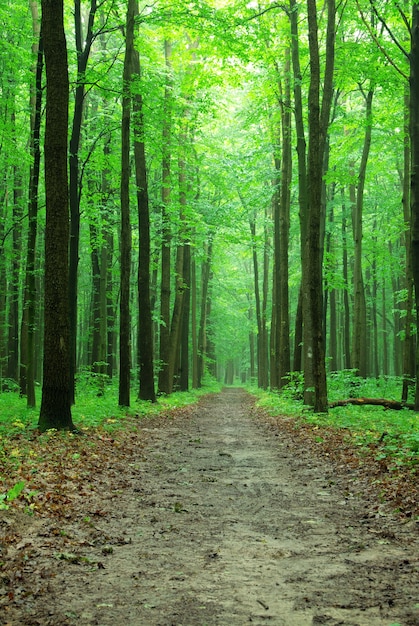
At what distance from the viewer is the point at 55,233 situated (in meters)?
9.95

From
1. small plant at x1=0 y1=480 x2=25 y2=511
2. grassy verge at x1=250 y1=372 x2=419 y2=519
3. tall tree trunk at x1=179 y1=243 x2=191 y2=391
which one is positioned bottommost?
grassy verge at x1=250 y1=372 x2=419 y2=519

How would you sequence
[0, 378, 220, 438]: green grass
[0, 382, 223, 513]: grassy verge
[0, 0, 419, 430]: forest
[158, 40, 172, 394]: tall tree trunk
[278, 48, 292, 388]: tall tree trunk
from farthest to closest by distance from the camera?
[278, 48, 292, 388]: tall tree trunk
[158, 40, 172, 394]: tall tree trunk
[0, 378, 220, 438]: green grass
[0, 0, 419, 430]: forest
[0, 382, 223, 513]: grassy verge

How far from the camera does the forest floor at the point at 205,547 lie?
3.52m

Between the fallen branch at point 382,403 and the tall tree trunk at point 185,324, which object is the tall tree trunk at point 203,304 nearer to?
the tall tree trunk at point 185,324

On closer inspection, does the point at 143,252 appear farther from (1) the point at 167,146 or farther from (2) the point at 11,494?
(2) the point at 11,494

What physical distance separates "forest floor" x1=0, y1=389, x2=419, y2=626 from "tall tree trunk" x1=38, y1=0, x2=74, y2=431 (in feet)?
4.79

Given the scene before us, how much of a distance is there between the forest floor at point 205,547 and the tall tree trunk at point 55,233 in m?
1.46

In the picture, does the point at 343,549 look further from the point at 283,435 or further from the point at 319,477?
the point at 283,435

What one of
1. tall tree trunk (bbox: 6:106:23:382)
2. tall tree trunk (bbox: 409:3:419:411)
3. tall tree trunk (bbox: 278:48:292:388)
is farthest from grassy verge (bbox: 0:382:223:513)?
tall tree trunk (bbox: 278:48:292:388)

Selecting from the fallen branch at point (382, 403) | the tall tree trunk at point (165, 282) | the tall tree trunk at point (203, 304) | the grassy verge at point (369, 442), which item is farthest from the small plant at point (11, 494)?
the tall tree trunk at point (203, 304)

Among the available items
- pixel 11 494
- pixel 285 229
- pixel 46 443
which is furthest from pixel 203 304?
pixel 11 494

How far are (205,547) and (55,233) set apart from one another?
6.80 meters

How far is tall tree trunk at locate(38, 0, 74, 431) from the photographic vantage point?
984 cm

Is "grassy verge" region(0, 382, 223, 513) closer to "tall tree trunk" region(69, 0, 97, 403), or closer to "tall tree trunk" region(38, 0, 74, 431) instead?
"tall tree trunk" region(38, 0, 74, 431)
